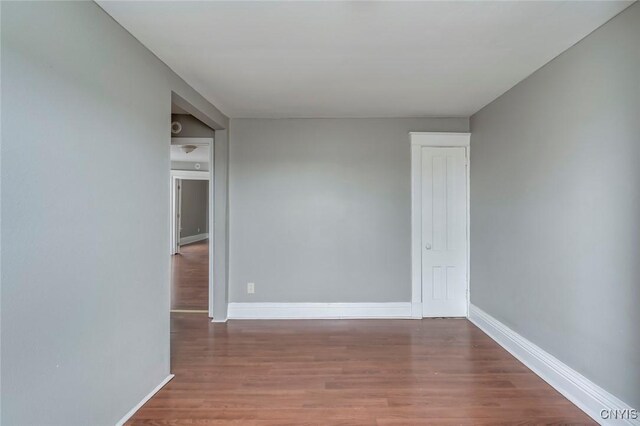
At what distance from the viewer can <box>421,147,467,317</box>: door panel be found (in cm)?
359

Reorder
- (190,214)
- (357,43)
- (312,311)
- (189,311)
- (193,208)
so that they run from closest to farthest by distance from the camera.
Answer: (357,43), (312,311), (189,311), (190,214), (193,208)

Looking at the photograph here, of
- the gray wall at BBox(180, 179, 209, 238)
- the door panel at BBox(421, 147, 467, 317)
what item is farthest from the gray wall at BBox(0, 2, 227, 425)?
the gray wall at BBox(180, 179, 209, 238)

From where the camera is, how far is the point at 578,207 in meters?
→ 2.01

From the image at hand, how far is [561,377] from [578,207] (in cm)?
122

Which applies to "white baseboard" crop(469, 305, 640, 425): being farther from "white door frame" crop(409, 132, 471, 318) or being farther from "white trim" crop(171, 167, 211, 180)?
"white trim" crop(171, 167, 211, 180)

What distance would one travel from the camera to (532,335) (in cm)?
247

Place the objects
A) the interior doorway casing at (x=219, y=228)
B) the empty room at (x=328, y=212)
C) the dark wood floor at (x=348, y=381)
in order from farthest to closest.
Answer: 1. the interior doorway casing at (x=219, y=228)
2. the dark wood floor at (x=348, y=381)
3. the empty room at (x=328, y=212)

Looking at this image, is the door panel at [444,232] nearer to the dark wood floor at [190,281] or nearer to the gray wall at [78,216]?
the gray wall at [78,216]

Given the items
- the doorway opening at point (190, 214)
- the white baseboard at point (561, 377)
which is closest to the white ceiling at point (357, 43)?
the doorway opening at point (190, 214)

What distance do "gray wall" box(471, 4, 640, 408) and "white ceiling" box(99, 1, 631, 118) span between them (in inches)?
8.3

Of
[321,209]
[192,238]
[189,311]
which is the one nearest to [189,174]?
[192,238]

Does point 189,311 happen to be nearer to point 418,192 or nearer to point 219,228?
point 219,228

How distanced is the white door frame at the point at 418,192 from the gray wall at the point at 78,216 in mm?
2677

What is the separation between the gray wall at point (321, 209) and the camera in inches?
143
